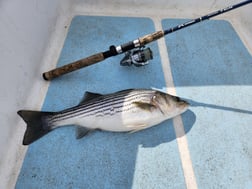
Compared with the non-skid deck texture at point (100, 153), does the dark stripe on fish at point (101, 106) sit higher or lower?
higher

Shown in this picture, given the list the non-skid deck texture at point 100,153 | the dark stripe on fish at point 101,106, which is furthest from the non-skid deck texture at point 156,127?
the dark stripe on fish at point 101,106

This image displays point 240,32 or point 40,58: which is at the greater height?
point 40,58

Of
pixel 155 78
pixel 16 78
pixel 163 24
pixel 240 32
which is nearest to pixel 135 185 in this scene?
pixel 155 78

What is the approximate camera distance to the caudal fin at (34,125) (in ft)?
4.88

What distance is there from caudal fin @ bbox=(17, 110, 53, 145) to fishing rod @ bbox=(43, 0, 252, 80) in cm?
39

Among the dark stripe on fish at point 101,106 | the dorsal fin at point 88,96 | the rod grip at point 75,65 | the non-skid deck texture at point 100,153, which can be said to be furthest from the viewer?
the rod grip at point 75,65

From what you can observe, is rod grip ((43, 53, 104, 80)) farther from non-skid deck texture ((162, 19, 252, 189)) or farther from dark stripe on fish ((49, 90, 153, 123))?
non-skid deck texture ((162, 19, 252, 189))

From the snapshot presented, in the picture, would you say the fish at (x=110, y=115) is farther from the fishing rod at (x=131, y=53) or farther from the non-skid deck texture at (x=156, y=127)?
the fishing rod at (x=131, y=53)

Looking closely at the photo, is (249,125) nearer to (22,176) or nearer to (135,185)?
(135,185)

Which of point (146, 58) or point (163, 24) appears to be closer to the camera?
point (146, 58)

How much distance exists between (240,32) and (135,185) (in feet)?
6.04

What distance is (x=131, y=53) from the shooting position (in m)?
1.86

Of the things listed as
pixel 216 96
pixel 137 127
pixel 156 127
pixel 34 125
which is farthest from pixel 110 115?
pixel 216 96

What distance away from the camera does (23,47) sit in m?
1.65
